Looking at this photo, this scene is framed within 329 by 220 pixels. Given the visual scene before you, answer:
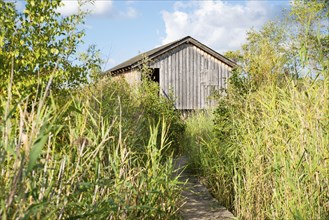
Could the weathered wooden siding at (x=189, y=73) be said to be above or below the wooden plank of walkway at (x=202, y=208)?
above

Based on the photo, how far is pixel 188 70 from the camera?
2106 cm

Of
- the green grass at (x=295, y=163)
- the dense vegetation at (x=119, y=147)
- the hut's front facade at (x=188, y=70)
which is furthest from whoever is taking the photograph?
the hut's front facade at (x=188, y=70)

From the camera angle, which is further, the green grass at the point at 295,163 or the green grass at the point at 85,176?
the green grass at the point at 295,163

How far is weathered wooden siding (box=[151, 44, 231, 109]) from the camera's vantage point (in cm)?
2061

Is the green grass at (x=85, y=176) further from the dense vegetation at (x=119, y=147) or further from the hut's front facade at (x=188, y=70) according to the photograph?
the hut's front facade at (x=188, y=70)

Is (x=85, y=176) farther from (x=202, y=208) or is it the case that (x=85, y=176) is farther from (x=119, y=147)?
(x=202, y=208)

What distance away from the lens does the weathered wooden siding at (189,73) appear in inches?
811

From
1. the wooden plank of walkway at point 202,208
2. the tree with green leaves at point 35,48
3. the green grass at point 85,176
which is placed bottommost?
the wooden plank of walkway at point 202,208

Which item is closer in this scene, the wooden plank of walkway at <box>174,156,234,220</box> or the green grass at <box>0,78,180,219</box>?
the green grass at <box>0,78,180,219</box>

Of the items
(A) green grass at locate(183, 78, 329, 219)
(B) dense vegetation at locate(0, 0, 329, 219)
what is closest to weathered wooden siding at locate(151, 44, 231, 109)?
(B) dense vegetation at locate(0, 0, 329, 219)

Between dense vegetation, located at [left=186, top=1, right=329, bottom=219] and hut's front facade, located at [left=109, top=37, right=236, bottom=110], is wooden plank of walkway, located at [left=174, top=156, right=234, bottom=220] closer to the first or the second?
dense vegetation, located at [left=186, top=1, right=329, bottom=219]

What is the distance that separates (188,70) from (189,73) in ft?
0.53

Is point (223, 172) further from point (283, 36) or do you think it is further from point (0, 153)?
point (283, 36)

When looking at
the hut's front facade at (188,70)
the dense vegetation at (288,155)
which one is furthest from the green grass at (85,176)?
the hut's front facade at (188,70)
